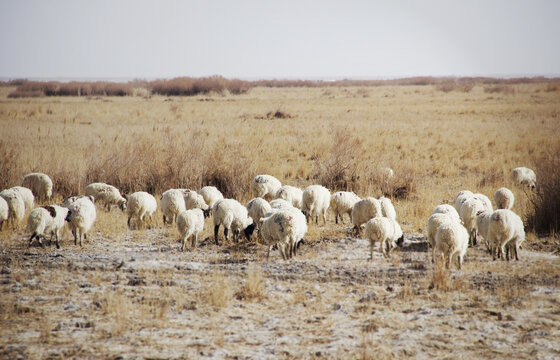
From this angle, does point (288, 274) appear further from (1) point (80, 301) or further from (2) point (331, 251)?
(1) point (80, 301)

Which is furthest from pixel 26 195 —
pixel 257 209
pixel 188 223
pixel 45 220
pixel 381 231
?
pixel 381 231

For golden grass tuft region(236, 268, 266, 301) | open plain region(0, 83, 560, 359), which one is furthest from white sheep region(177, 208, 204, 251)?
golden grass tuft region(236, 268, 266, 301)

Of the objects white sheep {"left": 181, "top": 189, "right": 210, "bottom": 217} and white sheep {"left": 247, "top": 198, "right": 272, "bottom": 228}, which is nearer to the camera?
white sheep {"left": 247, "top": 198, "right": 272, "bottom": 228}

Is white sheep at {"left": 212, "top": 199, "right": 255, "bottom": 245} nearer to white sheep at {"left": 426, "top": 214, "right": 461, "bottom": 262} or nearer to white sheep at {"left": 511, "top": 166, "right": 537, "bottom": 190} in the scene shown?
white sheep at {"left": 426, "top": 214, "right": 461, "bottom": 262}

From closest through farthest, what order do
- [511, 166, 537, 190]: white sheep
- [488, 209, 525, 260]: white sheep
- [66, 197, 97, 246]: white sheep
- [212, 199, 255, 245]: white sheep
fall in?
[488, 209, 525, 260]: white sheep, [66, 197, 97, 246]: white sheep, [212, 199, 255, 245]: white sheep, [511, 166, 537, 190]: white sheep

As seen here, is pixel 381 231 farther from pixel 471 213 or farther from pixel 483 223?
pixel 471 213

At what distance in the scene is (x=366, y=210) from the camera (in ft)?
33.5

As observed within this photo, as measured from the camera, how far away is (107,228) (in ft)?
35.8

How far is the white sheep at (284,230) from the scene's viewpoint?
8.84 meters

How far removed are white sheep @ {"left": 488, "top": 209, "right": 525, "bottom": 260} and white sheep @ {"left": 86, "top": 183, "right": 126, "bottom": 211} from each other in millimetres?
8400

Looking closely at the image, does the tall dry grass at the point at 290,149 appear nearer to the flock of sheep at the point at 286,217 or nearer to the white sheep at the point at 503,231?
the flock of sheep at the point at 286,217

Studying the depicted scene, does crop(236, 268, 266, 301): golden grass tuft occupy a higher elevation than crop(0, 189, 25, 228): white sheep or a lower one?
lower

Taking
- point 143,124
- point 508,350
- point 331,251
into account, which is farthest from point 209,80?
point 508,350

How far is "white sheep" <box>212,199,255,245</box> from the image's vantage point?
9.82m
